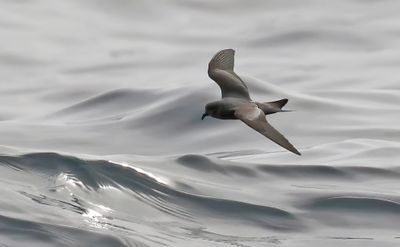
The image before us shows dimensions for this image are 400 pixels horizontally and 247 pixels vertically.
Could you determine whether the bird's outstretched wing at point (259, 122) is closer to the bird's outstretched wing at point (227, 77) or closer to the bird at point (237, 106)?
the bird at point (237, 106)

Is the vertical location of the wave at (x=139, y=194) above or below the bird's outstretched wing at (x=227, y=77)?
below

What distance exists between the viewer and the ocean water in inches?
356

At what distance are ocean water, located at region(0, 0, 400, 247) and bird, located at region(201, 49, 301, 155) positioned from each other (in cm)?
89

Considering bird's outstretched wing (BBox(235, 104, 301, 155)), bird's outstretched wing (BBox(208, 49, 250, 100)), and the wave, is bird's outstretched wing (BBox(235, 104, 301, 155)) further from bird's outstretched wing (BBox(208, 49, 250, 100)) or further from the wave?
the wave

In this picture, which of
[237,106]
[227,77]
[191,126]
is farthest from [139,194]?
[191,126]

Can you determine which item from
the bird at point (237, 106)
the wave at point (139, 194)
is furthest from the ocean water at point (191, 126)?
the bird at point (237, 106)

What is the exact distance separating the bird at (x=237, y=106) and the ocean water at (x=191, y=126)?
0.89 metres

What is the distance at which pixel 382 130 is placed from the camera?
12375 mm

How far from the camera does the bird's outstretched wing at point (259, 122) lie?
7.30m

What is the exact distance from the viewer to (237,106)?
326 inches

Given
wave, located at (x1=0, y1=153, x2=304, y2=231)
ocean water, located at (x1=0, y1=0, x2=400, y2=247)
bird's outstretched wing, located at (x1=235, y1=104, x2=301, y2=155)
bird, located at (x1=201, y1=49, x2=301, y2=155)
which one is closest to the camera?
bird's outstretched wing, located at (x1=235, y1=104, x2=301, y2=155)

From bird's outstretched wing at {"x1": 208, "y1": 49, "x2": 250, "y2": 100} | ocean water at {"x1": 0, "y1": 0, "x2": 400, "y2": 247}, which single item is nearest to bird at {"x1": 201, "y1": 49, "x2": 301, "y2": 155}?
bird's outstretched wing at {"x1": 208, "y1": 49, "x2": 250, "y2": 100}

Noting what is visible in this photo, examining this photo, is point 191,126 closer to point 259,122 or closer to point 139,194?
point 139,194

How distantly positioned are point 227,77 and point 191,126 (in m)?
3.56
